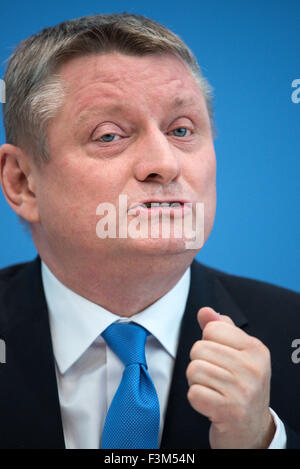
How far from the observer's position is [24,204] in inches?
63.5

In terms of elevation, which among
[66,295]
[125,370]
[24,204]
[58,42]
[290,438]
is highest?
[58,42]

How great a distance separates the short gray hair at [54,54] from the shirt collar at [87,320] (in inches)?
14.9

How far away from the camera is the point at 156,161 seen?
4.40 ft

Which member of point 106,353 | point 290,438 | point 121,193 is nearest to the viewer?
point 290,438

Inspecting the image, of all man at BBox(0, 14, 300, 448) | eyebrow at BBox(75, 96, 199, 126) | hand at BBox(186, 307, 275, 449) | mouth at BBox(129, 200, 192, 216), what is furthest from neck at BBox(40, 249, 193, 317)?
eyebrow at BBox(75, 96, 199, 126)

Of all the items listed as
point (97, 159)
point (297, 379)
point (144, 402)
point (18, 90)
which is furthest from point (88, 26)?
point (297, 379)

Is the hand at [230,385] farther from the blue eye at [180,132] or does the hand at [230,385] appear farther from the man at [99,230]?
the blue eye at [180,132]

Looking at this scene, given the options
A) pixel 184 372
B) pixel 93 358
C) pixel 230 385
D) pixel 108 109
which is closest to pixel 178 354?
pixel 184 372

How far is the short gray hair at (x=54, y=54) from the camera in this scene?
4.80ft

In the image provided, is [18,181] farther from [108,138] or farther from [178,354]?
[178,354]

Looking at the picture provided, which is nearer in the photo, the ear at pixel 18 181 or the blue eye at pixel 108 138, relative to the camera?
the blue eye at pixel 108 138

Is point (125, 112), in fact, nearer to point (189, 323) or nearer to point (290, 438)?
point (189, 323)

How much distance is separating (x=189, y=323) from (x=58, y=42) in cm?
79

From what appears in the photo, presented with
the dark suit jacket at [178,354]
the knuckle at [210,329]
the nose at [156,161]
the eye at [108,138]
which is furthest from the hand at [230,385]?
the eye at [108,138]
